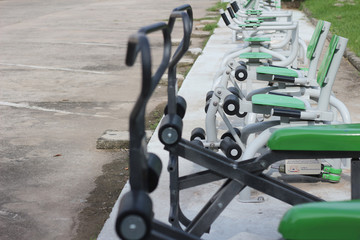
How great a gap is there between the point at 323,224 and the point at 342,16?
43.1ft

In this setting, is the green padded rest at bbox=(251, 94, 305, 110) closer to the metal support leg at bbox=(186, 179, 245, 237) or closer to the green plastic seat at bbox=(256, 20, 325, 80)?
the green plastic seat at bbox=(256, 20, 325, 80)

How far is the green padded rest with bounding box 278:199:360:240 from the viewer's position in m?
1.67

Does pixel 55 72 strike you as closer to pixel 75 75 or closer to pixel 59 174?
pixel 75 75

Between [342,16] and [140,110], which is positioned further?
[342,16]

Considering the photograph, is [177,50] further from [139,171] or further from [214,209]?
[139,171]

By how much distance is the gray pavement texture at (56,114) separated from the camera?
4.04m

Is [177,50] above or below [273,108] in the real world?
above

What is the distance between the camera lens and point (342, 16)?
14.1m

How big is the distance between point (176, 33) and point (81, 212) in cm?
933

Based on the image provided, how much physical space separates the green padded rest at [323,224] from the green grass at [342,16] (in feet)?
26.2

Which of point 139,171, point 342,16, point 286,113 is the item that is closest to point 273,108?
point 286,113

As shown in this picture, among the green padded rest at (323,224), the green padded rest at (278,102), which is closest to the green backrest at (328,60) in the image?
the green padded rest at (278,102)

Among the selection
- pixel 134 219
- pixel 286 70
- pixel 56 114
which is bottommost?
pixel 56 114

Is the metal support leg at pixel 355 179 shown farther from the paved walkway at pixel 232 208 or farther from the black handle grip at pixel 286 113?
the black handle grip at pixel 286 113
